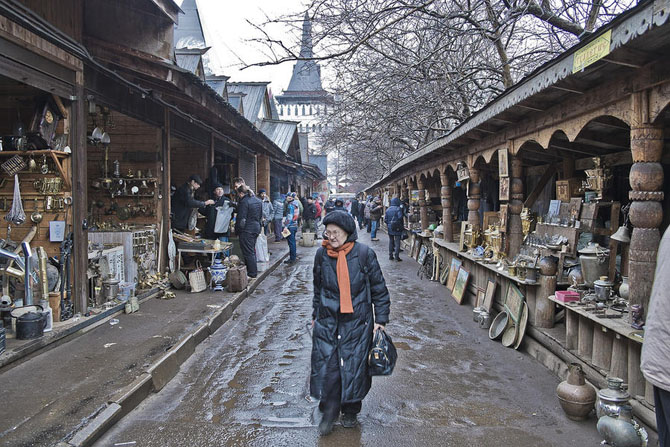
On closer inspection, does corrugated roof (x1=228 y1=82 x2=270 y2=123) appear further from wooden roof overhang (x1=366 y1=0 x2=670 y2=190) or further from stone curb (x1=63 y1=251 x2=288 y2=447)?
stone curb (x1=63 y1=251 x2=288 y2=447)

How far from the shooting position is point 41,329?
18.2 feet

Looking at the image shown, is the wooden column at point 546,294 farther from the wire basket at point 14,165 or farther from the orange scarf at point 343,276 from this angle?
the wire basket at point 14,165

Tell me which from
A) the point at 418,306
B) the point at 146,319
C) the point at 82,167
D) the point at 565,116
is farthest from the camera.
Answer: the point at 418,306

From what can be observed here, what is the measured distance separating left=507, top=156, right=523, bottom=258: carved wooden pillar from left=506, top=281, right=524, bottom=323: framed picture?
0.96 metres

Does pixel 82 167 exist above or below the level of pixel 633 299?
above

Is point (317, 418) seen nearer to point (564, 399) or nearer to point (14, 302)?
point (564, 399)

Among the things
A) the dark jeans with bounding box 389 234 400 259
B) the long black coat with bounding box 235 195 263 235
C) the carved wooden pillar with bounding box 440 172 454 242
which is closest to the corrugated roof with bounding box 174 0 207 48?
the dark jeans with bounding box 389 234 400 259

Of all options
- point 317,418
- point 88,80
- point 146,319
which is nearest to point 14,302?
point 146,319

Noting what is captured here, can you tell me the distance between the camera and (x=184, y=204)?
10742 mm

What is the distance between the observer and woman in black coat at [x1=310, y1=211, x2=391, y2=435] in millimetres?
3973

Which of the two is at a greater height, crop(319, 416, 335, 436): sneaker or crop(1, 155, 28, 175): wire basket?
crop(1, 155, 28, 175): wire basket

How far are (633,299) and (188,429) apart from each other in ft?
13.0

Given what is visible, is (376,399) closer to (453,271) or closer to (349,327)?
(349,327)

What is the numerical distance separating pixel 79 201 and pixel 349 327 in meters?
4.46
